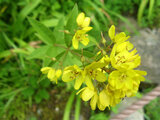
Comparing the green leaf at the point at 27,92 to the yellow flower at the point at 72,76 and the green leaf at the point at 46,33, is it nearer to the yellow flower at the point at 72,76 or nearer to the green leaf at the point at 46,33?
the green leaf at the point at 46,33

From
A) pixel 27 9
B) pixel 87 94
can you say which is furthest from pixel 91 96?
pixel 27 9

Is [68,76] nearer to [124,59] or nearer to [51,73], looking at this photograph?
[51,73]

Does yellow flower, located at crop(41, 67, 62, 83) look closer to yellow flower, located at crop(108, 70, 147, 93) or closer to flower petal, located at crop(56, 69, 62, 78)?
flower petal, located at crop(56, 69, 62, 78)

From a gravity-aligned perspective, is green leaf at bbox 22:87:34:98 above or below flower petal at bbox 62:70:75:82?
below

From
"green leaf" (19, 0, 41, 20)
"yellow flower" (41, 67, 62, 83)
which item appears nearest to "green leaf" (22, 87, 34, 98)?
"green leaf" (19, 0, 41, 20)

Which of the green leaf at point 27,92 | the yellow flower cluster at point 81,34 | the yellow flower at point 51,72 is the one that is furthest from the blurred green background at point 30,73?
the yellow flower cluster at point 81,34
